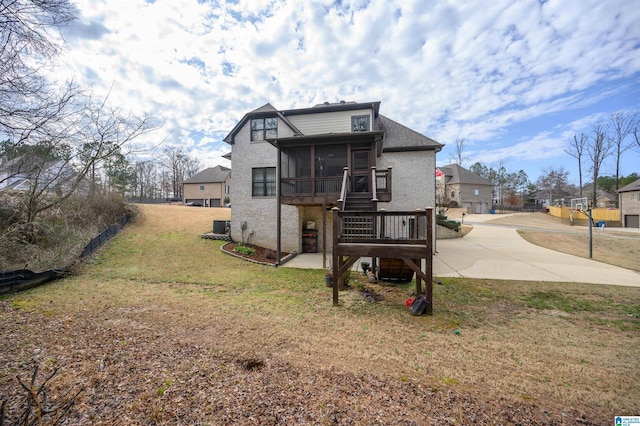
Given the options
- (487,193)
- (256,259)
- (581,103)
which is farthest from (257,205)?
(487,193)

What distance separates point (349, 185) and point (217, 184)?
3126 cm

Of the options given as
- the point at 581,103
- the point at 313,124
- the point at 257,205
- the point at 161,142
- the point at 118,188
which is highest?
the point at 581,103

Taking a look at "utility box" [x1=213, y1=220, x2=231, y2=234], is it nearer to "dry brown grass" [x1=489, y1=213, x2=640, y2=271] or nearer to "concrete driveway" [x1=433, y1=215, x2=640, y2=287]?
"concrete driveway" [x1=433, y1=215, x2=640, y2=287]

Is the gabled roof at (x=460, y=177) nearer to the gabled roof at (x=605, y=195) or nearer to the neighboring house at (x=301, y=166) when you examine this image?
the gabled roof at (x=605, y=195)

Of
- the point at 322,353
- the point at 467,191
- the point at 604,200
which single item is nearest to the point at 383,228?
the point at 322,353

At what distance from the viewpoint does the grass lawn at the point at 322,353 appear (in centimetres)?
A: 283

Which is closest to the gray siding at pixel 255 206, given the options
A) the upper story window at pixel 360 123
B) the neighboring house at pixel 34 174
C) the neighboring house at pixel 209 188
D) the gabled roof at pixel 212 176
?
the upper story window at pixel 360 123

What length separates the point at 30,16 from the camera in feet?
15.6

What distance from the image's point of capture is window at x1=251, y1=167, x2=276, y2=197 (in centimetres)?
1392

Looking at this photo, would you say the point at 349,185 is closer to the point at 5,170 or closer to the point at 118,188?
the point at 5,170

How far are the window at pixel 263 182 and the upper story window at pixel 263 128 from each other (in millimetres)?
1833

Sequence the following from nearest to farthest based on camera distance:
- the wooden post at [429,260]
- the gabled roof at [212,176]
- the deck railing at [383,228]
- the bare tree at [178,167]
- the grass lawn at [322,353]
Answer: the grass lawn at [322,353], the wooden post at [429,260], the deck railing at [383,228], the gabled roof at [212,176], the bare tree at [178,167]

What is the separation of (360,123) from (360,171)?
410 cm

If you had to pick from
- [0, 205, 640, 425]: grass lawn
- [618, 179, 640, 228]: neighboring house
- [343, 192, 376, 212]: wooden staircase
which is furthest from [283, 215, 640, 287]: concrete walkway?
[618, 179, 640, 228]: neighboring house
